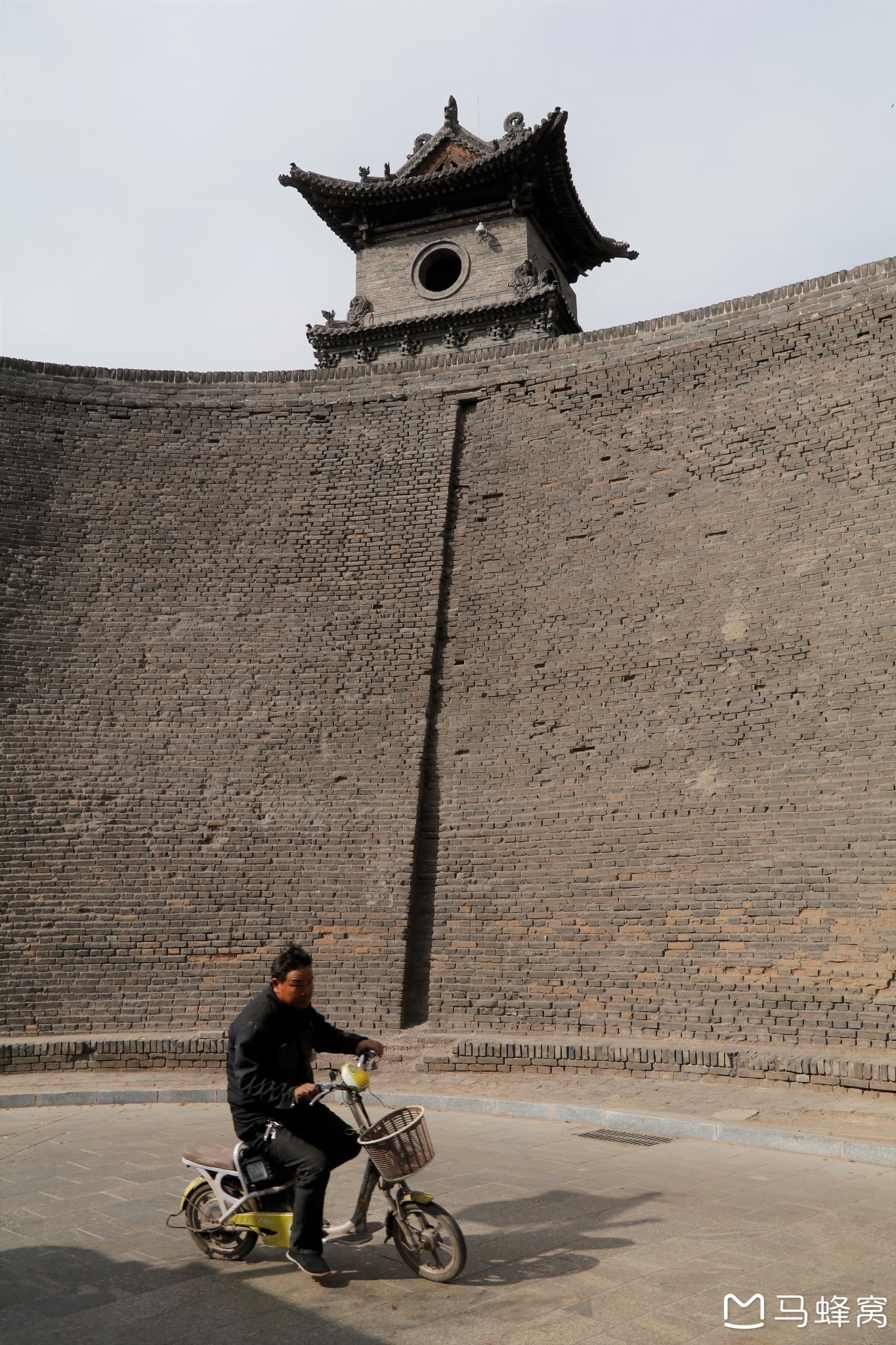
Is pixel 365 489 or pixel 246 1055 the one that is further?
pixel 365 489

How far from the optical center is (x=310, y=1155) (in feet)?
11.3

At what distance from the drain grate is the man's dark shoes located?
285 cm

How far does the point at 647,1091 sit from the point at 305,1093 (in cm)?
431

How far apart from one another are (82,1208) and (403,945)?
4866mm

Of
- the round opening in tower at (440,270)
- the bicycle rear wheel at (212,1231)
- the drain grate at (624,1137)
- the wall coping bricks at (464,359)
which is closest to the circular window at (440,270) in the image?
the round opening in tower at (440,270)

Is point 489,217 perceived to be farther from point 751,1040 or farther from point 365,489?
point 751,1040

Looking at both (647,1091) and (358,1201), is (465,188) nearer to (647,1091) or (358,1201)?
(647,1091)

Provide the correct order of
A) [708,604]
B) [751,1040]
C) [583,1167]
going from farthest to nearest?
[708,604], [751,1040], [583,1167]

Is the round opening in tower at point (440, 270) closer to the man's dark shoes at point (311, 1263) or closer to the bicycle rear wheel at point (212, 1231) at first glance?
the bicycle rear wheel at point (212, 1231)

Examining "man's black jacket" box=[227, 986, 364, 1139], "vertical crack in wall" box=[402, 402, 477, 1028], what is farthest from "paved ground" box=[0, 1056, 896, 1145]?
"man's black jacket" box=[227, 986, 364, 1139]

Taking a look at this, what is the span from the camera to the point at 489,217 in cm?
2411

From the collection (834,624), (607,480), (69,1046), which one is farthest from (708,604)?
(69,1046)

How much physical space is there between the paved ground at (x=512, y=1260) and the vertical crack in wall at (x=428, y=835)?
3584mm

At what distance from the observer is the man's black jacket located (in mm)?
3578
